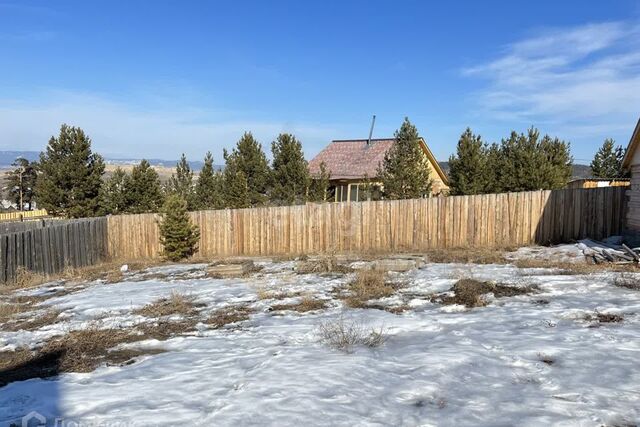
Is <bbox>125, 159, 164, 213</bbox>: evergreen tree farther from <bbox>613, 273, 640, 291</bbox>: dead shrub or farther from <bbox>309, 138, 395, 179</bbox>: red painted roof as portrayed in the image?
<bbox>613, 273, 640, 291</bbox>: dead shrub

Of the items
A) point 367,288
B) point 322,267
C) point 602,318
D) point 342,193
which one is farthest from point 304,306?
point 342,193

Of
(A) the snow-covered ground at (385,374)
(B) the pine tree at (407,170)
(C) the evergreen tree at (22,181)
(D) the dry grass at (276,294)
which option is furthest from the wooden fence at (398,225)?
(C) the evergreen tree at (22,181)

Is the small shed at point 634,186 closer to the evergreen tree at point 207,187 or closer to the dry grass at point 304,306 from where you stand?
the dry grass at point 304,306

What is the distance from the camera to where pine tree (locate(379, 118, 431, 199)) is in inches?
742

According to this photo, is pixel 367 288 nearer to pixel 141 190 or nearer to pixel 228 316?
pixel 228 316

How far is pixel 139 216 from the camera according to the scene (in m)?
17.8

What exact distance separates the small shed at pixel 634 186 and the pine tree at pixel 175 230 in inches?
539

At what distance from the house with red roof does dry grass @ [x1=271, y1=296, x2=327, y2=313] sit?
55.6ft

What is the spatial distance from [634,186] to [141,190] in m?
20.6

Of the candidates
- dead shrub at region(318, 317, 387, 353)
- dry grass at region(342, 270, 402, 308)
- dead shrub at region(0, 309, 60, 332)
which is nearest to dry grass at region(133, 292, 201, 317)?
dead shrub at region(0, 309, 60, 332)

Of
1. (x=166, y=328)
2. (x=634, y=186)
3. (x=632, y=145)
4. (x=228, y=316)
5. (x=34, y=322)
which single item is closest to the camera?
(x=166, y=328)

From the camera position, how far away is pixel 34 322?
7039mm

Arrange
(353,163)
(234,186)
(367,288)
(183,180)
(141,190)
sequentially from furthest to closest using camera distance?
1. (353,163)
2. (183,180)
3. (141,190)
4. (234,186)
5. (367,288)

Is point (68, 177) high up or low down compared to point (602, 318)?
up
